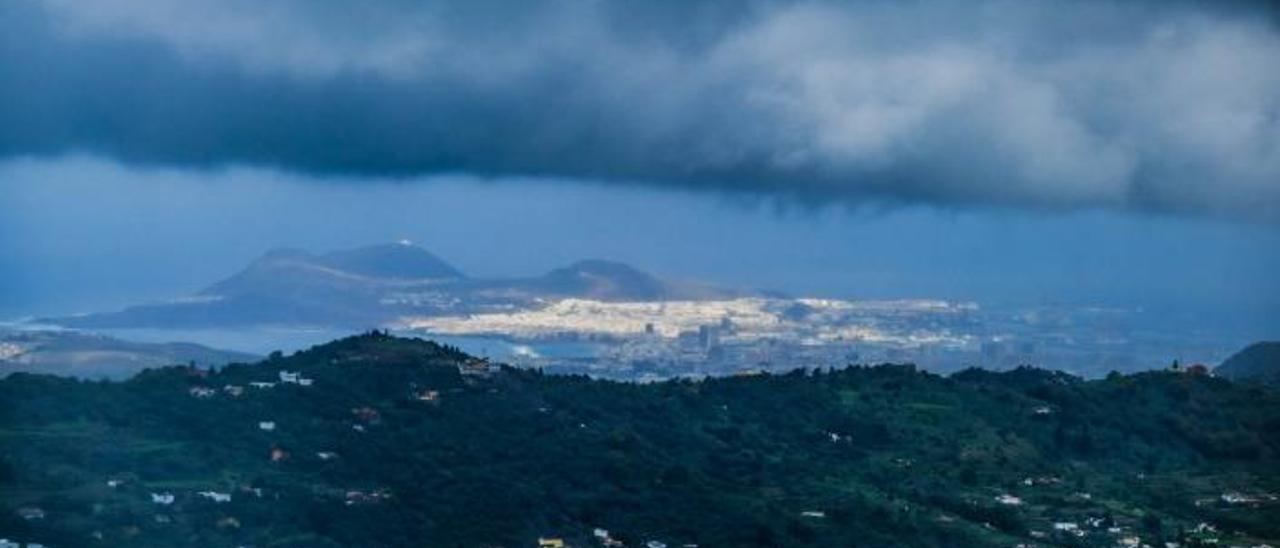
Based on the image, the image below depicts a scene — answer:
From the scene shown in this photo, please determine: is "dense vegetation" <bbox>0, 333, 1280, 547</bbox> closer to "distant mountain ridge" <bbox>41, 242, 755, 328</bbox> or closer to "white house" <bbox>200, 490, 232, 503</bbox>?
"white house" <bbox>200, 490, 232, 503</bbox>

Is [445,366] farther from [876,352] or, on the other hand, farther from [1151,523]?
[876,352]

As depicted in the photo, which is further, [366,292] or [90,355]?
[366,292]

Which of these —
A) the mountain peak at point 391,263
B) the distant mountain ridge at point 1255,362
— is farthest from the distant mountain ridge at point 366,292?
the distant mountain ridge at point 1255,362

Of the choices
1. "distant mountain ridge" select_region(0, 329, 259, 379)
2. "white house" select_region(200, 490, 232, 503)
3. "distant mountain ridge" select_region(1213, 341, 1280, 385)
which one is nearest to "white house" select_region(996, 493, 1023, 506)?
"white house" select_region(200, 490, 232, 503)

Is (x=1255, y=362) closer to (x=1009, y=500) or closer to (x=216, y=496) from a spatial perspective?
(x=1009, y=500)

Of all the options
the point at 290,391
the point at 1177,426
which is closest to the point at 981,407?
the point at 1177,426

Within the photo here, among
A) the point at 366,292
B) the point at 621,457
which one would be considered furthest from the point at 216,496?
the point at 366,292
